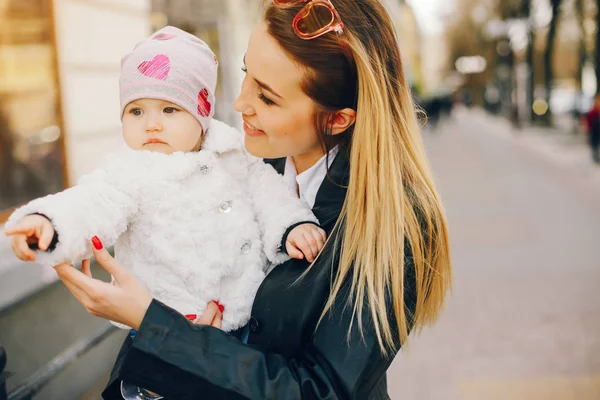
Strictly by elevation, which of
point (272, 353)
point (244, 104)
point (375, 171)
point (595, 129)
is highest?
point (244, 104)

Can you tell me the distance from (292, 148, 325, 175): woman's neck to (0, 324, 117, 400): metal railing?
1002mm

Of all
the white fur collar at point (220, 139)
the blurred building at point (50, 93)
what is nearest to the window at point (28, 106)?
the blurred building at point (50, 93)

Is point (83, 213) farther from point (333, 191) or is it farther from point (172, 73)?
point (333, 191)

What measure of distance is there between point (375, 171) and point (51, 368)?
211 centimetres

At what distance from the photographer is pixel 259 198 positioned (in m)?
1.69

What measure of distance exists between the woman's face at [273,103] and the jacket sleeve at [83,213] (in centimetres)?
35

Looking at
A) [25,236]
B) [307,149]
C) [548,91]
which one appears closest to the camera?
[25,236]

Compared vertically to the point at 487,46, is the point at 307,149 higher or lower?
higher

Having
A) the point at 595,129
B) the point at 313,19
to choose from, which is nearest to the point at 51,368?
the point at 313,19

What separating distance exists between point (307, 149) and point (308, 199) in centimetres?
16

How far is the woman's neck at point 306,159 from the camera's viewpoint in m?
1.71

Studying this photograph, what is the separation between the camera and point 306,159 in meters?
1.74

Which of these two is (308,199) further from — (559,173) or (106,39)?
(559,173)

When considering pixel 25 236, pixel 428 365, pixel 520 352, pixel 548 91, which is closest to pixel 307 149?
pixel 25 236
